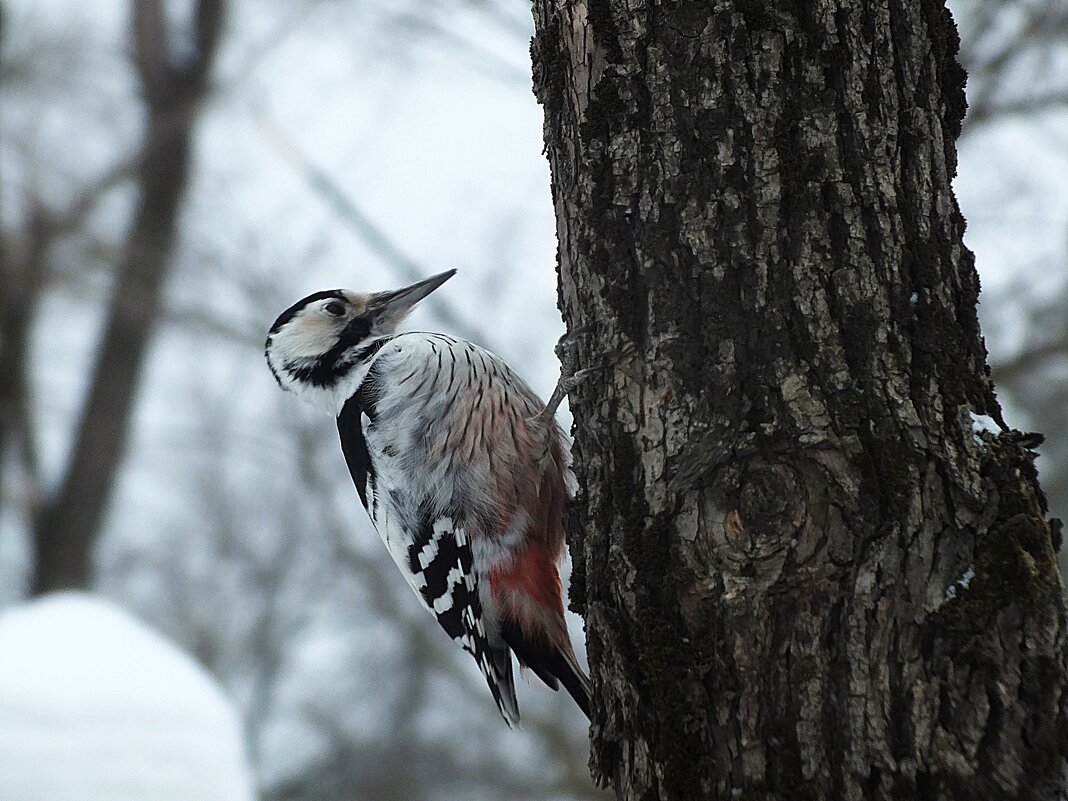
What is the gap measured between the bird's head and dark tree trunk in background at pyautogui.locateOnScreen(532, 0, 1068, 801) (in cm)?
224

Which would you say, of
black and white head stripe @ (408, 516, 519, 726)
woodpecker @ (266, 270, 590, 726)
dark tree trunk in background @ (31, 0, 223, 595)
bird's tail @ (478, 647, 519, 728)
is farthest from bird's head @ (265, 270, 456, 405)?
dark tree trunk in background @ (31, 0, 223, 595)

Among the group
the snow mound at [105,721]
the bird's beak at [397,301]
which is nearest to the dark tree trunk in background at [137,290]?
the snow mound at [105,721]

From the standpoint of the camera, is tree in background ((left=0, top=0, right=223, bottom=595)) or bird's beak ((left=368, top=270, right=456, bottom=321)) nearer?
bird's beak ((left=368, top=270, right=456, bottom=321))

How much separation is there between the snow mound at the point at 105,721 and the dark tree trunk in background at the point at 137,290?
608 centimetres

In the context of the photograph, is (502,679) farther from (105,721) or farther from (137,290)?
(137,290)

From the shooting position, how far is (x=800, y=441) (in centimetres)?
194

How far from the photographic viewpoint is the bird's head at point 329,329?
169 inches

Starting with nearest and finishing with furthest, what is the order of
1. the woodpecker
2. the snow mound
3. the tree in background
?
the woodpecker, the snow mound, the tree in background

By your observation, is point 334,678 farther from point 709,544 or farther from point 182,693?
point 709,544

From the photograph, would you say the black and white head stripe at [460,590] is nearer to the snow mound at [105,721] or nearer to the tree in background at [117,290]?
A: the snow mound at [105,721]

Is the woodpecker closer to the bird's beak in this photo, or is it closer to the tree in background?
the bird's beak

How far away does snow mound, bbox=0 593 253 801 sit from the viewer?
3957 mm

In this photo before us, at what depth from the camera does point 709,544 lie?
1967mm

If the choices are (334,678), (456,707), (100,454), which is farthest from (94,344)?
(334,678)
